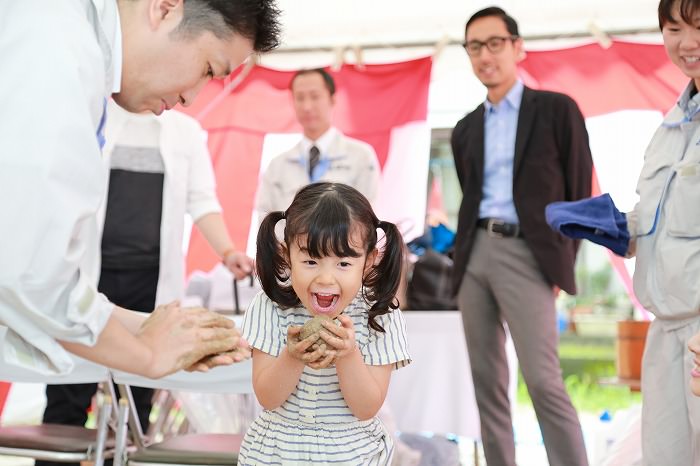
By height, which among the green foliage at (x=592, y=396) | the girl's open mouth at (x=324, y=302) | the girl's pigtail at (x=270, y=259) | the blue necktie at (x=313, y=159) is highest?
the blue necktie at (x=313, y=159)

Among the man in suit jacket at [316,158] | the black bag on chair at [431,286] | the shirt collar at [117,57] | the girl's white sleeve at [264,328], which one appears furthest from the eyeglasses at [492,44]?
the shirt collar at [117,57]

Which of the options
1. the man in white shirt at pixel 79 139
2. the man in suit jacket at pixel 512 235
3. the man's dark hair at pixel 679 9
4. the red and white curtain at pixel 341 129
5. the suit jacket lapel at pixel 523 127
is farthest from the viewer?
the red and white curtain at pixel 341 129

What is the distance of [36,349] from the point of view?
1146mm

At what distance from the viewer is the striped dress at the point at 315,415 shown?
1645 mm

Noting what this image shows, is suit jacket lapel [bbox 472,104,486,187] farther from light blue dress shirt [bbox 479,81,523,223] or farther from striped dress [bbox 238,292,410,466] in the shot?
striped dress [bbox 238,292,410,466]

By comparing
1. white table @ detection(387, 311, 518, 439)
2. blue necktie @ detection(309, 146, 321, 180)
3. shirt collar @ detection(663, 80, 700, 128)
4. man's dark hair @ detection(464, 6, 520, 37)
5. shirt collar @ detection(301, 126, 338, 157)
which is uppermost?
man's dark hair @ detection(464, 6, 520, 37)

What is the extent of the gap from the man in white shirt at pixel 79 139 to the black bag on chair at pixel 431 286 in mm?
2730

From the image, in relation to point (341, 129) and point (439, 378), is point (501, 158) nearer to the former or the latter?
point (439, 378)

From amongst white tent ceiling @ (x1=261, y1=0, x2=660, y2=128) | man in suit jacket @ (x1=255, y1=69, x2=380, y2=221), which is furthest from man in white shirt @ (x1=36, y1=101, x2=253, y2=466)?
white tent ceiling @ (x1=261, y1=0, x2=660, y2=128)

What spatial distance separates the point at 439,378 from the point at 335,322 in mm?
2258

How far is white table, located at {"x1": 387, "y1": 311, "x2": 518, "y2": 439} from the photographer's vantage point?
3648mm

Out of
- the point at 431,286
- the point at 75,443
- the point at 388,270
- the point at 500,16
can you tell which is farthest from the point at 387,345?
the point at 431,286

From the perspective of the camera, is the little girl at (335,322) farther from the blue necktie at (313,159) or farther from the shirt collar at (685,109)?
the blue necktie at (313,159)

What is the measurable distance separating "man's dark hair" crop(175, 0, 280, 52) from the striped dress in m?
0.59
